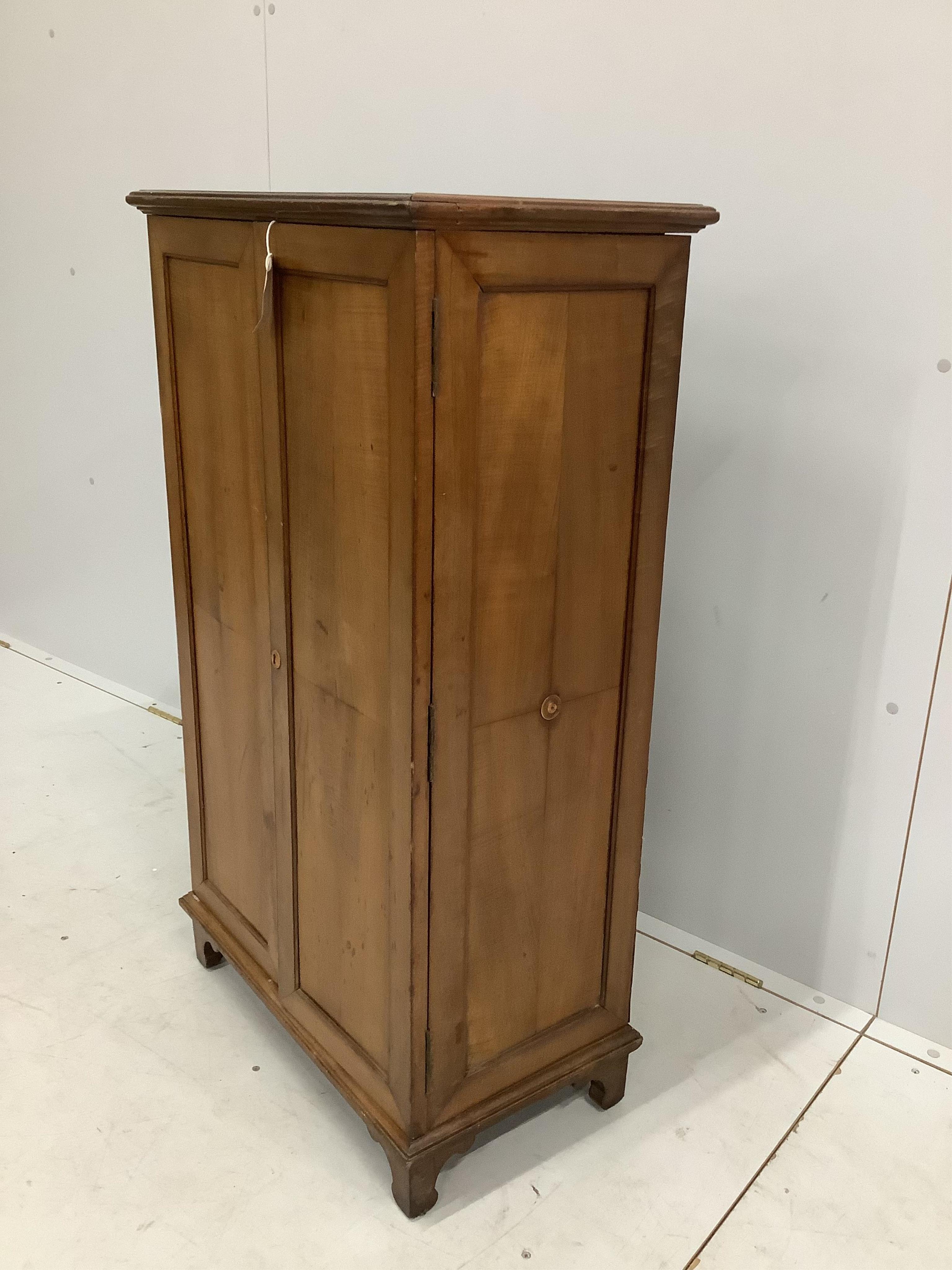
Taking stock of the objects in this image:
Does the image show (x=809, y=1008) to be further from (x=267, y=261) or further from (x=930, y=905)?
(x=267, y=261)

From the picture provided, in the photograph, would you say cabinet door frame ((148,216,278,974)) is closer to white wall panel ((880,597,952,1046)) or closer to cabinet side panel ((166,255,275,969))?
cabinet side panel ((166,255,275,969))

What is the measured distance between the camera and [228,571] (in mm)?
1747

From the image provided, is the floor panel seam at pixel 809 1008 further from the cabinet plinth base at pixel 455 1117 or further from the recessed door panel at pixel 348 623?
the recessed door panel at pixel 348 623

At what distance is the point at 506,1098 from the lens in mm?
1612

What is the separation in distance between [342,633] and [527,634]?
0.82 ft

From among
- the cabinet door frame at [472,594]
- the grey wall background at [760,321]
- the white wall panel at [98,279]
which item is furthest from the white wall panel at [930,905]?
the white wall panel at [98,279]

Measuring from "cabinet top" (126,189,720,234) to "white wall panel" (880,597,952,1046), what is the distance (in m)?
0.84

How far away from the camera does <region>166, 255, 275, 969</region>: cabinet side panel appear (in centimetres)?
159

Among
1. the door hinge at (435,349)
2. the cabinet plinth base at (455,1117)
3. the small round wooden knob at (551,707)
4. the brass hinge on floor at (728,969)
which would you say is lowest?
the brass hinge on floor at (728,969)

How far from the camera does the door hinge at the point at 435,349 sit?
1180mm

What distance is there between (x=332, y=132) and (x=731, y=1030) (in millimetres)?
1943

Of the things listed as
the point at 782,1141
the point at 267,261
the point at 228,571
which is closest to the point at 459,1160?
the point at 782,1141

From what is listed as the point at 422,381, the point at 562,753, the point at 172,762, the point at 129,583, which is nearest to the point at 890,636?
the point at 562,753

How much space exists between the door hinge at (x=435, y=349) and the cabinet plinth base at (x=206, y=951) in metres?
1.25
